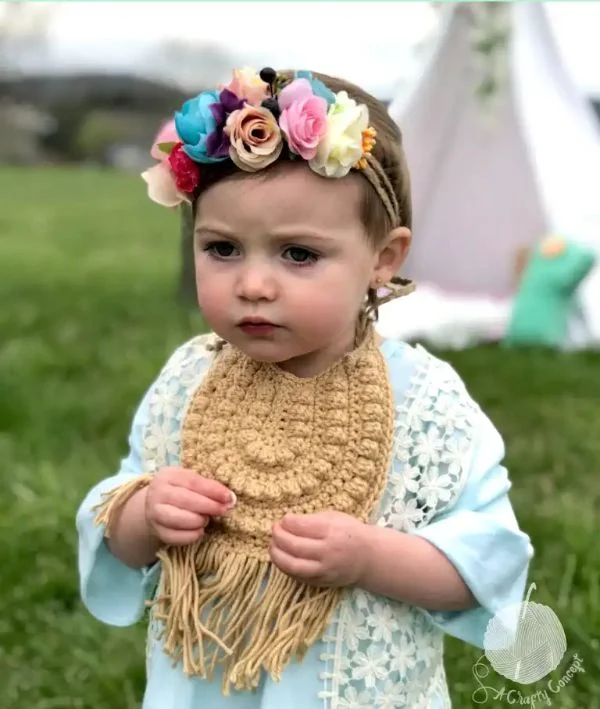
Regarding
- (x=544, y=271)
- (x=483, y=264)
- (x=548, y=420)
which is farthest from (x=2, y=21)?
(x=548, y=420)

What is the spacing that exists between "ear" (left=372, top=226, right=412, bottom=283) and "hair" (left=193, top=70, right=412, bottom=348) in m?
0.01

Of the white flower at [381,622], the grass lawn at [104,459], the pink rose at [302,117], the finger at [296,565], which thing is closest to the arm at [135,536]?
the finger at [296,565]

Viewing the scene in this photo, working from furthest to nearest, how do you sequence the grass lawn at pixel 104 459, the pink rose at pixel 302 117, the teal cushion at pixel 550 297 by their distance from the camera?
the teal cushion at pixel 550 297, the grass lawn at pixel 104 459, the pink rose at pixel 302 117

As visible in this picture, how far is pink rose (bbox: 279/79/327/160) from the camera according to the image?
1308 millimetres

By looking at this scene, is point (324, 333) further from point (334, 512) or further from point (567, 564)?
point (567, 564)

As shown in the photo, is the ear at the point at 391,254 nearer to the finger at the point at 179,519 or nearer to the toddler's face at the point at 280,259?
the toddler's face at the point at 280,259

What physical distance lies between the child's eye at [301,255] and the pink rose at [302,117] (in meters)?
0.13

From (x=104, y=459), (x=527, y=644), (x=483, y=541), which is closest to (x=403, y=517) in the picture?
(x=483, y=541)

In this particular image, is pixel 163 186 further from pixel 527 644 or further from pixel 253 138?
pixel 527 644

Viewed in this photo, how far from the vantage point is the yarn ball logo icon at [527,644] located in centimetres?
143

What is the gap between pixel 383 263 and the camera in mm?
1522

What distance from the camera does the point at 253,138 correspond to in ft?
4.33

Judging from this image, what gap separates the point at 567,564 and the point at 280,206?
1.49m

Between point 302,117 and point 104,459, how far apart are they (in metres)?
2.22
